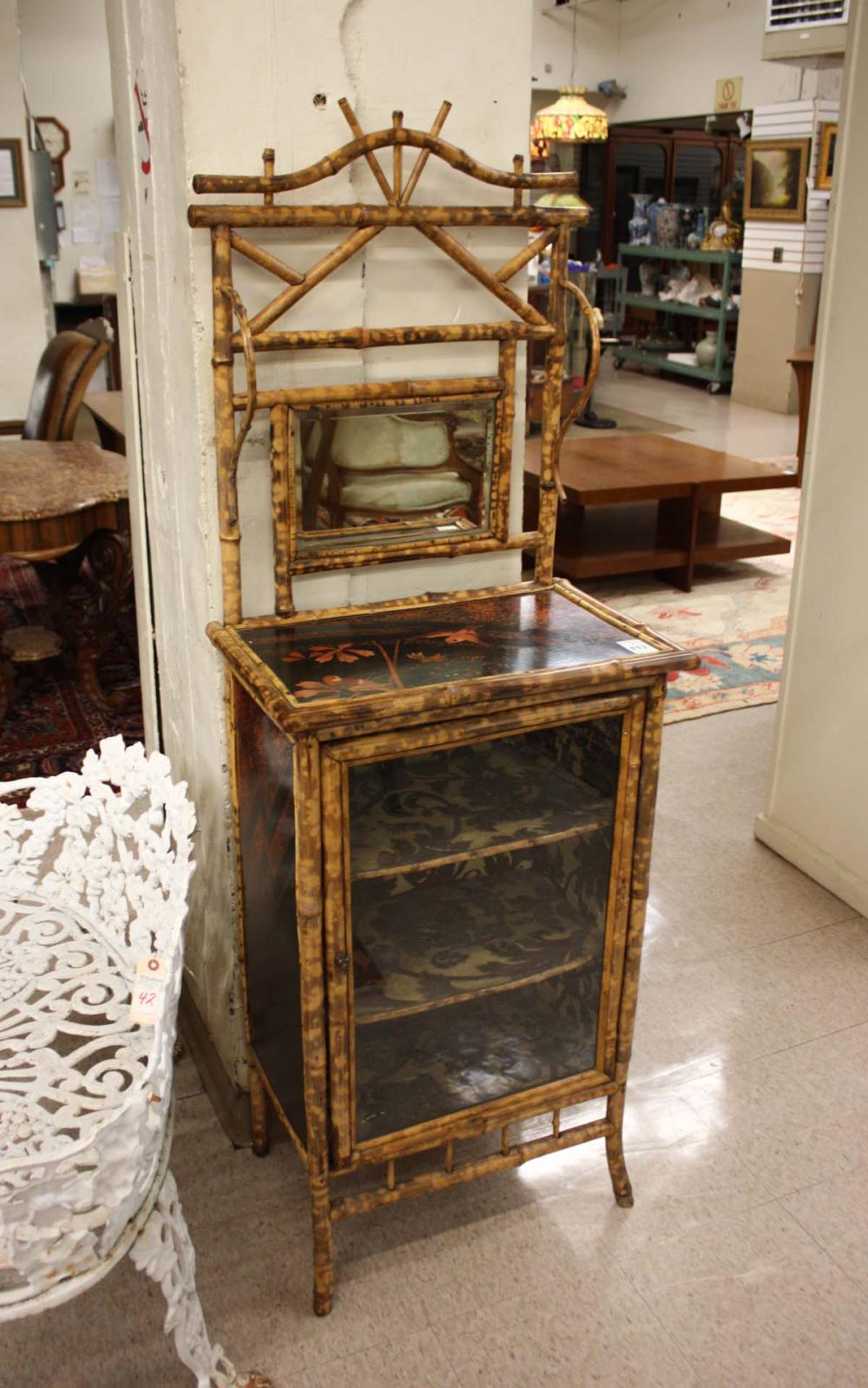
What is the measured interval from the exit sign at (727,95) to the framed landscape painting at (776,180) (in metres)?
1.00

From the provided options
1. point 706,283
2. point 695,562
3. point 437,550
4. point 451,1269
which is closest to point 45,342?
point 695,562

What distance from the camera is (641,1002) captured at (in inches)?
100

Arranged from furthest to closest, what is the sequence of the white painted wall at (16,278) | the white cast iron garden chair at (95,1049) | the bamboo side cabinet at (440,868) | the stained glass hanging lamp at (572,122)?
the stained glass hanging lamp at (572,122) < the white painted wall at (16,278) < the bamboo side cabinet at (440,868) < the white cast iron garden chair at (95,1049)

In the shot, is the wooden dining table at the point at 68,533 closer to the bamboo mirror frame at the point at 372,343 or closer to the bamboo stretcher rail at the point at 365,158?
the bamboo mirror frame at the point at 372,343

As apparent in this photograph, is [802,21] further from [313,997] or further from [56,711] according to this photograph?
[313,997]

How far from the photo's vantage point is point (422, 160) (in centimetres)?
173

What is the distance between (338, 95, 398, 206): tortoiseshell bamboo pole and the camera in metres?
1.68

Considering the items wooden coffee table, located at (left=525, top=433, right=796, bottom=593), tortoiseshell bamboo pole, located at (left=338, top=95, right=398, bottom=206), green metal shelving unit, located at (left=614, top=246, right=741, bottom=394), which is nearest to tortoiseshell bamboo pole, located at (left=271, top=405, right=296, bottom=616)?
tortoiseshell bamboo pole, located at (left=338, top=95, right=398, bottom=206)

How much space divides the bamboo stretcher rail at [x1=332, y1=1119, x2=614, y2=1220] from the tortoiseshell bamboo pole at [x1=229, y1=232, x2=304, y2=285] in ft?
4.37

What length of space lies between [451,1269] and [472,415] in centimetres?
134

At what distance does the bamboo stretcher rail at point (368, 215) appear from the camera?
163 centimetres

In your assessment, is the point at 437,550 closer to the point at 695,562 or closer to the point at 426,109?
the point at 426,109

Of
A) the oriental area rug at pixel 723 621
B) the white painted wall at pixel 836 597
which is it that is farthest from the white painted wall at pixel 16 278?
the white painted wall at pixel 836 597

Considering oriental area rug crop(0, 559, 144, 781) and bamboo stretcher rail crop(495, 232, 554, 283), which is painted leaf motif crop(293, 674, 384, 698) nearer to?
bamboo stretcher rail crop(495, 232, 554, 283)
